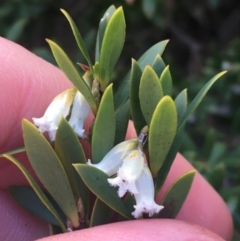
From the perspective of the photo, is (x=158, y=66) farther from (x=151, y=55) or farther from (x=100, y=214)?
(x=100, y=214)

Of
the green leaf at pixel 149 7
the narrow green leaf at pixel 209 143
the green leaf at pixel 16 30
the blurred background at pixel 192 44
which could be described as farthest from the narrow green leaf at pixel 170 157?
the green leaf at pixel 16 30

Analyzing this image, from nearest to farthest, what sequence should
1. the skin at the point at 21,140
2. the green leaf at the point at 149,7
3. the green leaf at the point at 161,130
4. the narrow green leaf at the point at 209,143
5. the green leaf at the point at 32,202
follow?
the green leaf at the point at 161,130 → the green leaf at the point at 32,202 → the skin at the point at 21,140 → the narrow green leaf at the point at 209,143 → the green leaf at the point at 149,7

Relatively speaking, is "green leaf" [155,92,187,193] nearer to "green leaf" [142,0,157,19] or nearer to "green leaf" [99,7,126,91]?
"green leaf" [99,7,126,91]


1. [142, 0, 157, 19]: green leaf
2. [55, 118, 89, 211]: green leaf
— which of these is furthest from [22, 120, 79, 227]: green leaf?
[142, 0, 157, 19]: green leaf

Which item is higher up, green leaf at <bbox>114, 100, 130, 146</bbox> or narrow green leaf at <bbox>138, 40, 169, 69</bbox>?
narrow green leaf at <bbox>138, 40, 169, 69</bbox>

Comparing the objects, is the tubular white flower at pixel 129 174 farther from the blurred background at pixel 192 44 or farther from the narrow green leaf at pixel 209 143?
the narrow green leaf at pixel 209 143

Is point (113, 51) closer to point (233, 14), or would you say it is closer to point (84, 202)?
point (84, 202)
